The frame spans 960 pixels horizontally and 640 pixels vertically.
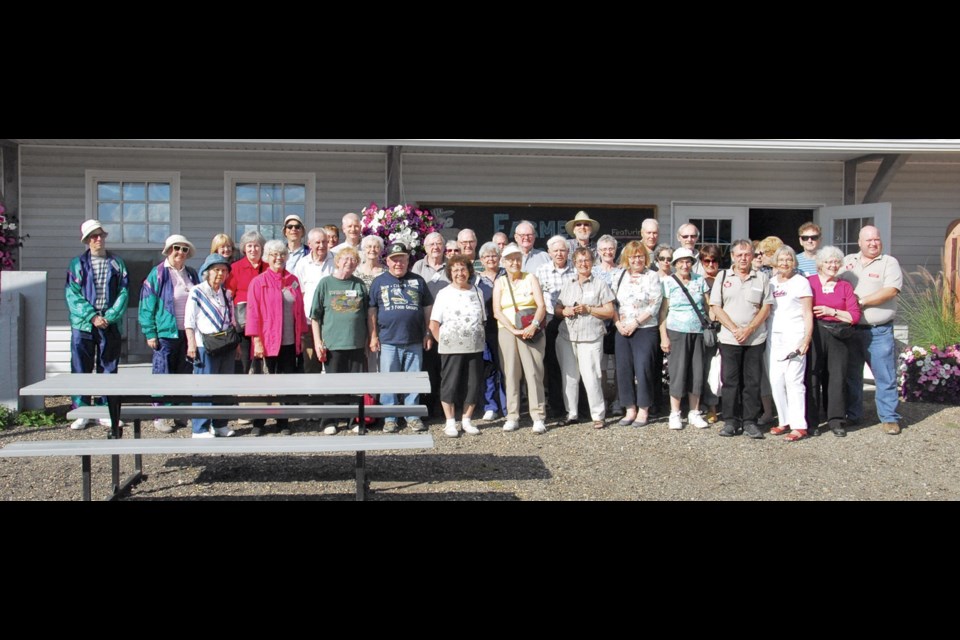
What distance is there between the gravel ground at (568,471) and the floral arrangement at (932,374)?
1.42 metres

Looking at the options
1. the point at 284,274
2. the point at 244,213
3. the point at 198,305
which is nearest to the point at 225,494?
the point at 198,305

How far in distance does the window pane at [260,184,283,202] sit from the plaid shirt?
14.5 feet

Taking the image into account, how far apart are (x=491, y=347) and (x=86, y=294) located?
3545 millimetres

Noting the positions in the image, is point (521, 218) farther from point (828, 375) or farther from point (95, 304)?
point (95, 304)

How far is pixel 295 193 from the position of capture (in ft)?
35.0

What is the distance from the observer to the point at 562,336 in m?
7.44

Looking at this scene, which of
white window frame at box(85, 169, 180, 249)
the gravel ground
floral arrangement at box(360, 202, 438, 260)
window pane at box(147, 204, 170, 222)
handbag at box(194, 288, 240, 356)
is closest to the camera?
the gravel ground

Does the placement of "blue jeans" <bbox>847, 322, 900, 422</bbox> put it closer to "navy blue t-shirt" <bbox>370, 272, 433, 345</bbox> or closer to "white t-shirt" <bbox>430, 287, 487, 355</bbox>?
"white t-shirt" <bbox>430, 287, 487, 355</bbox>

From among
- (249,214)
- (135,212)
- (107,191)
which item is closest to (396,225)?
(249,214)

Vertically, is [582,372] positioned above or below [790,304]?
below

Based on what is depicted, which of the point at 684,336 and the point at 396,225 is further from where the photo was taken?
the point at 396,225

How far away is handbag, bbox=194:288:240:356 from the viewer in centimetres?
668

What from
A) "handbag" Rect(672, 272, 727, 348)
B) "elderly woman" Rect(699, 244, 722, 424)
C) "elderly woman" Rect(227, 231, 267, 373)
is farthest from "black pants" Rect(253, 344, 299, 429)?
"elderly woman" Rect(699, 244, 722, 424)

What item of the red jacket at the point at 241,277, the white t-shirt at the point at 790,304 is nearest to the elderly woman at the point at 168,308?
the red jacket at the point at 241,277
